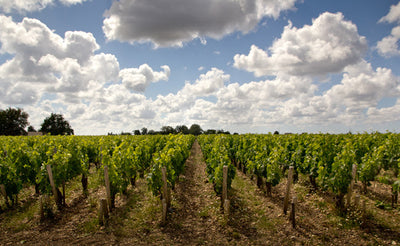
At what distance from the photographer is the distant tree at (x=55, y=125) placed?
2943 inches

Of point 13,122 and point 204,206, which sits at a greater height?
point 13,122

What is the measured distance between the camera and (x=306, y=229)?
21.5ft

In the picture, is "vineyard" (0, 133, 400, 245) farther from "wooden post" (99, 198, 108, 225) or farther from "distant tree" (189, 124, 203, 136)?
"distant tree" (189, 124, 203, 136)

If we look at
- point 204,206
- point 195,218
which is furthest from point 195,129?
point 195,218

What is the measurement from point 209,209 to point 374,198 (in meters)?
6.29

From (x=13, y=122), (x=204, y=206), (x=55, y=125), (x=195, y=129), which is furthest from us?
(x=195, y=129)

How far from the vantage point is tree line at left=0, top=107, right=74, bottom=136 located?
61469 millimetres

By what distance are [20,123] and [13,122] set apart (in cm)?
186

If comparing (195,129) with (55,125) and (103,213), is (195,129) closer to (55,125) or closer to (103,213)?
(55,125)

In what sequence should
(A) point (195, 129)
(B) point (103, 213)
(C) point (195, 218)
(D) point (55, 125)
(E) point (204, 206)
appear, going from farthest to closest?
(A) point (195, 129)
(D) point (55, 125)
(E) point (204, 206)
(C) point (195, 218)
(B) point (103, 213)

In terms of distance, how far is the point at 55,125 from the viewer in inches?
2968

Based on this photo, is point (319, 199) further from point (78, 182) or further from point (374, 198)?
point (78, 182)

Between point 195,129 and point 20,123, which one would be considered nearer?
point 20,123

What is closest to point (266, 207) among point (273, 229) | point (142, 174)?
point (273, 229)
